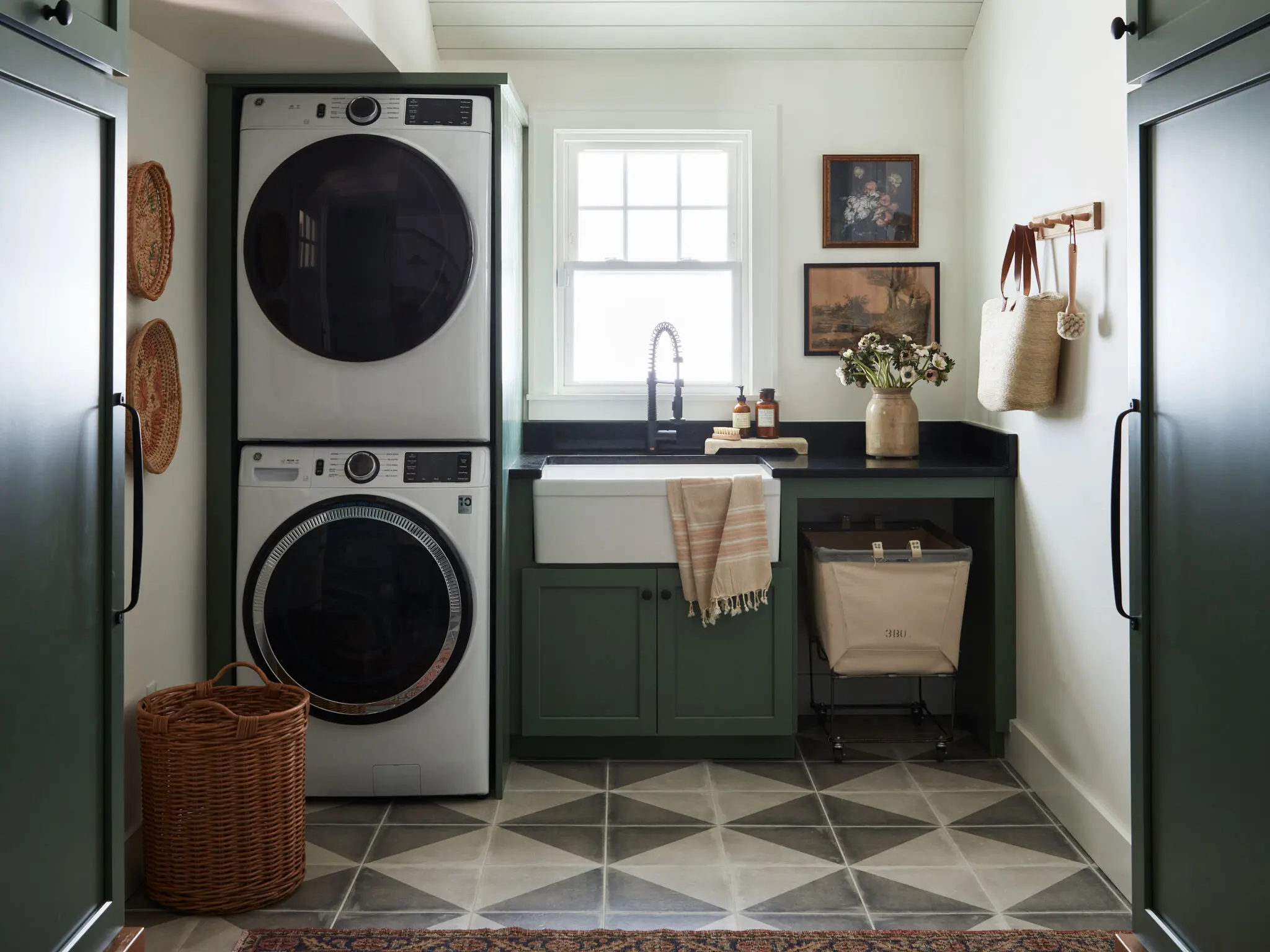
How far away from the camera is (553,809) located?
121 inches

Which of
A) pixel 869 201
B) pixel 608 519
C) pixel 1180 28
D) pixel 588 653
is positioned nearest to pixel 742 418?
pixel 608 519

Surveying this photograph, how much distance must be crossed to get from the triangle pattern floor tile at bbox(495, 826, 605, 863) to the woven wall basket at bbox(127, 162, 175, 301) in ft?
5.45

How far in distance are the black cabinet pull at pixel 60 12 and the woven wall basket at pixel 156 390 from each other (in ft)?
4.23

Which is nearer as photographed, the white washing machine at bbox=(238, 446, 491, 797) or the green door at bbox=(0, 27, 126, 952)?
the green door at bbox=(0, 27, 126, 952)

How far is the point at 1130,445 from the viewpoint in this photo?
5.48 feet

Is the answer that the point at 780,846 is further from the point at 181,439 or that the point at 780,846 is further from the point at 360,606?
the point at 181,439

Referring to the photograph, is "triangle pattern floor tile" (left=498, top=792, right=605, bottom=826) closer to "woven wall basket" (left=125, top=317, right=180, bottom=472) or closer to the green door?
"woven wall basket" (left=125, top=317, right=180, bottom=472)

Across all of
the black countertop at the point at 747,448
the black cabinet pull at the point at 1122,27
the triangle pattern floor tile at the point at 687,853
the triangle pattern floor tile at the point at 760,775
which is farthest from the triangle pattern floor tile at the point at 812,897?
the black cabinet pull at the point at 1122,27

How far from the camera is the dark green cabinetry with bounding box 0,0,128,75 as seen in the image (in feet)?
4.30

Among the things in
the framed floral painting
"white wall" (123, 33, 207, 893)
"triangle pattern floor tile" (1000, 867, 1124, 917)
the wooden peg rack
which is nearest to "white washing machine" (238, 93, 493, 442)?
"white wall" (123, 33, 207, 893)

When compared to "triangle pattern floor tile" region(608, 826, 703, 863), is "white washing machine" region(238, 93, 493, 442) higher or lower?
higher

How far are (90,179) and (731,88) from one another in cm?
277

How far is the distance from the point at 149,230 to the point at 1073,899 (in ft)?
8.79

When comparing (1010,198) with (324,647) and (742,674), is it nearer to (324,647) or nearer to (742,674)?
(742,674)
